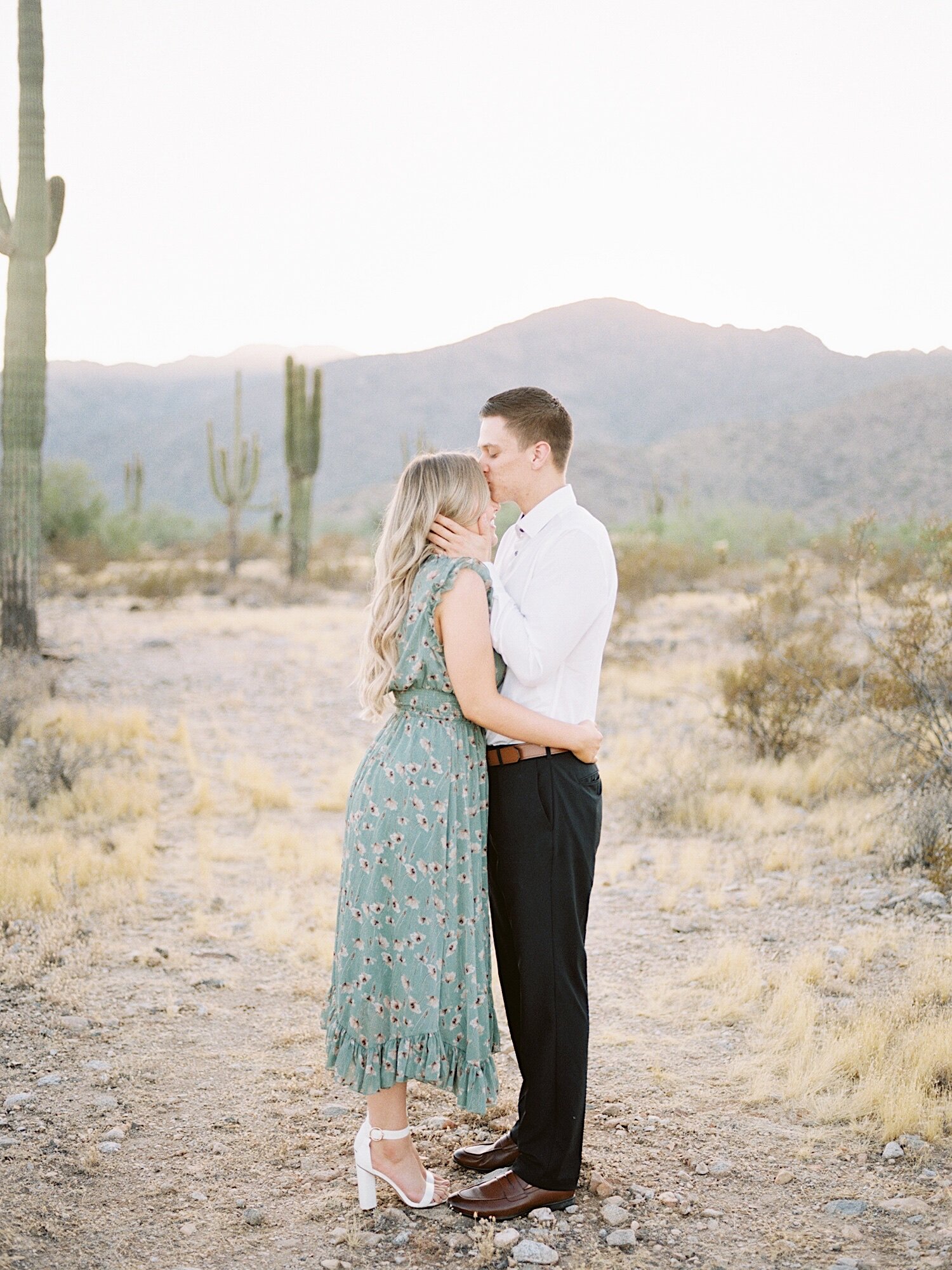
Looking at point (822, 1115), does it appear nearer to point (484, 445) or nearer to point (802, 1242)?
point (802, 1242)

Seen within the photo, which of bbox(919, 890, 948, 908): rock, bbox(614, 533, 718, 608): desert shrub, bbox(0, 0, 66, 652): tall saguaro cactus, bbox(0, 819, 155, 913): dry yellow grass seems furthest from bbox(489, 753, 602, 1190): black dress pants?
bbox(614, 533, 718, 608): desert shrub

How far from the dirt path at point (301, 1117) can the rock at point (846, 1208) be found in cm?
1

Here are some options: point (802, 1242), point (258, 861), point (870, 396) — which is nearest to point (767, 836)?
point (258, 861)

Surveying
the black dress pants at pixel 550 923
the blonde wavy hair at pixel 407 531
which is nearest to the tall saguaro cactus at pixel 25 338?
the blonde wavy hair at pixel 407 531

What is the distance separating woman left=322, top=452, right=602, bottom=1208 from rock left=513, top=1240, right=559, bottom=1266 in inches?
13.6

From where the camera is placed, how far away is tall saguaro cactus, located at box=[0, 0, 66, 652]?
9.55m

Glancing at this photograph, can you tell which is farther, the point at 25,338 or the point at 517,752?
the point at 25,338

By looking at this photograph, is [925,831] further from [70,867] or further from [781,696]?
[70,867]

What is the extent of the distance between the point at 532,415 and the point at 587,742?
0.84m

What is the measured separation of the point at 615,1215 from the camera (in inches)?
110

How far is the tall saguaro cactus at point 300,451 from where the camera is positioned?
73.5 feet

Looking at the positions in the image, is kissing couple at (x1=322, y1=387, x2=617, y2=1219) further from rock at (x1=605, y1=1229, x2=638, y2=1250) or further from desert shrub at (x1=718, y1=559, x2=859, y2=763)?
desert shrub at (x1=718, y1=559, x2=859, y2=763)

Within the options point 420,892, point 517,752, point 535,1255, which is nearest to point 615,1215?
point 535,1255

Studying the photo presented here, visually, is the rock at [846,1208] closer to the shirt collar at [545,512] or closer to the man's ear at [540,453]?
the shirt collar at [545,512]
